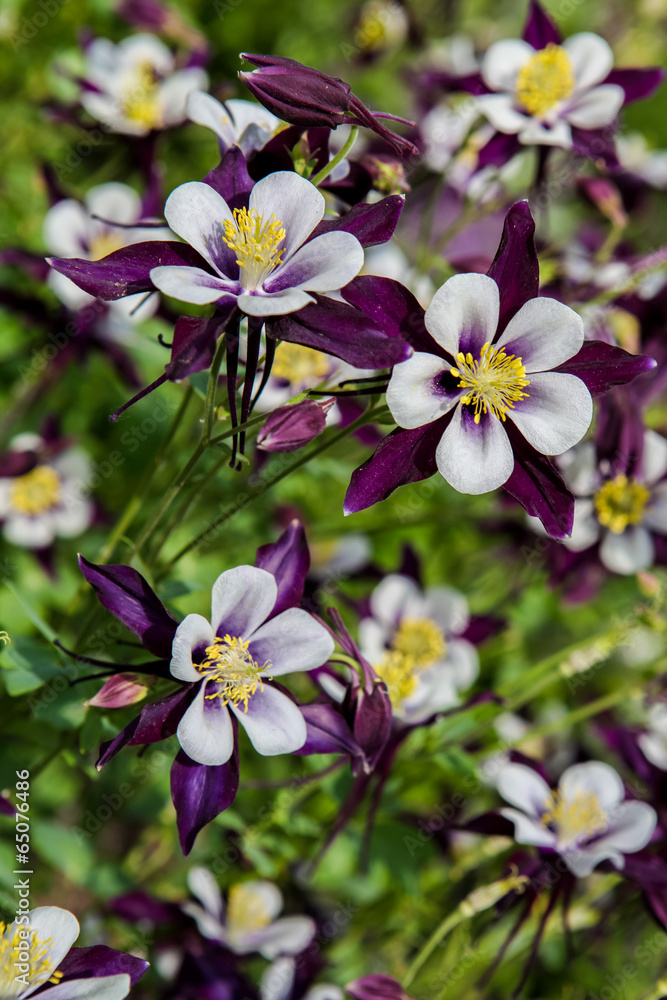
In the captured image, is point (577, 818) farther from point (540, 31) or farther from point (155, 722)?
point (540, 31)

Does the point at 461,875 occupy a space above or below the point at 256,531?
below

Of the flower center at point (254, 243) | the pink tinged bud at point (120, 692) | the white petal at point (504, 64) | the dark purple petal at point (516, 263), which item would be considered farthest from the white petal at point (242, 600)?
the white petal at point (504, 64)

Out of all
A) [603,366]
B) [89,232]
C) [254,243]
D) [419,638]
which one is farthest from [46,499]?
[603,366]

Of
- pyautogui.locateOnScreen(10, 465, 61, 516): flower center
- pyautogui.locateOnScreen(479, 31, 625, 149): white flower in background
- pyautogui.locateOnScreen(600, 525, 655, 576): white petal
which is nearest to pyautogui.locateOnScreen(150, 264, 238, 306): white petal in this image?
pyautogui.locateOnScreen(479, 31, 625, 149): white flower in background

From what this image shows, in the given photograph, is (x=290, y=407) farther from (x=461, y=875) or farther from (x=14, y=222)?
(x=14, y=222)

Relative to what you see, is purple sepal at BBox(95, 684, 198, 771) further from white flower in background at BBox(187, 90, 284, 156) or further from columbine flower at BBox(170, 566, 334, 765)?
white flower in background at BBox(187, 90, 284, 156)

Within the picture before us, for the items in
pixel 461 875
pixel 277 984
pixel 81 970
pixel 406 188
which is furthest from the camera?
pixel 461 875

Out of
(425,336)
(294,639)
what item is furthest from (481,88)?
(294,639)
